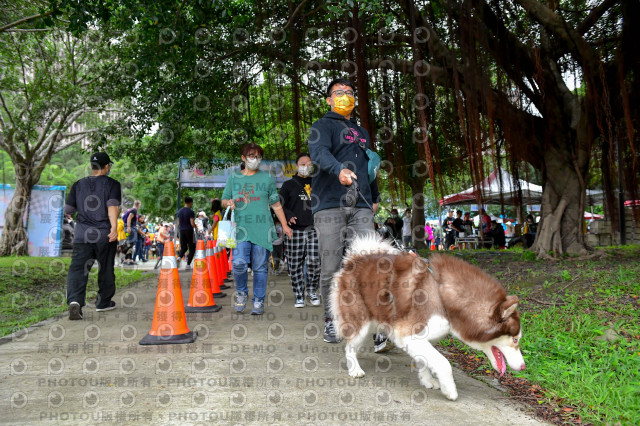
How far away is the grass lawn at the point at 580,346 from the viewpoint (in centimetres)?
291

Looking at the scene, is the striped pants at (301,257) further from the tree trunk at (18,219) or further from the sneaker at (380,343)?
the tree trunk at (18,219)

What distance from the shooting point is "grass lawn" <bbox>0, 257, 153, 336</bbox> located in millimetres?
5945

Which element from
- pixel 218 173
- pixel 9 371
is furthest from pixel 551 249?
pixel 218 173

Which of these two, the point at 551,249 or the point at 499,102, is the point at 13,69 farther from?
the point at 551,249

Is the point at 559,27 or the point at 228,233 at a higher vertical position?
the point at 559,27

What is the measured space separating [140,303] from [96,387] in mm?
4074

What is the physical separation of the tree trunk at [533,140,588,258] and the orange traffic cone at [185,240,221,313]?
603 centimetres

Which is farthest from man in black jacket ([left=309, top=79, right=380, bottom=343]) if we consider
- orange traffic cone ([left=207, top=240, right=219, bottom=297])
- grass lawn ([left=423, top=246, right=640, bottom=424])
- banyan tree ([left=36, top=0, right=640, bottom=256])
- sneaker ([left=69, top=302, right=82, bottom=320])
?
orange traffic cone ([left=207, top=240, right=219, bottom=297])

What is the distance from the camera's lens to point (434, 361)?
2.88 metres

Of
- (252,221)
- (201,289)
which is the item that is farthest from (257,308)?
(252,221)

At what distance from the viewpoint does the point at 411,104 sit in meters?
11.7

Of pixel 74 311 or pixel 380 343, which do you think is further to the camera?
pixel 74 311

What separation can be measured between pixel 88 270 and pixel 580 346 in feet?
17.0

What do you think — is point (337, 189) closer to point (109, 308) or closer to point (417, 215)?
point (109, 308)
